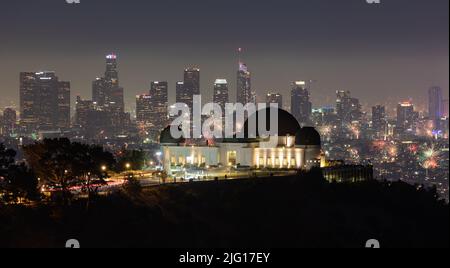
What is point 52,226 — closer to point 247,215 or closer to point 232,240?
point 232,240

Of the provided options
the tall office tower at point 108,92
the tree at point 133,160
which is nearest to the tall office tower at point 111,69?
the tall office tower at point 108,92

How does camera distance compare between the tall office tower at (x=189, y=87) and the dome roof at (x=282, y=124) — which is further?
the tall office tower at (x=189, y=87)

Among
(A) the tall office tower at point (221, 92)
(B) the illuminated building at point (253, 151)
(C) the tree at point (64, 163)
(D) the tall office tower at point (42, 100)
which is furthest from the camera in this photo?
(D) the tall office tower at point (42, 100)

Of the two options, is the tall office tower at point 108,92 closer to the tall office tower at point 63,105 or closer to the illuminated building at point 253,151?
the tall office tower at point 63,105

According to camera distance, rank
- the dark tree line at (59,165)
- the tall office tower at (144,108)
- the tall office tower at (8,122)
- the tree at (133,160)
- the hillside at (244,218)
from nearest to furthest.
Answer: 1. the hillside at (244,218)
2. the dark tree line at (59,165)
3. the tree at (133,160)
4. the tall office tower at (8,122)
5. the tall office tower at (144,108)

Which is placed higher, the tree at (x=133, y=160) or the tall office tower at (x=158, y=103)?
the tall office tower at (x=158, y=103)

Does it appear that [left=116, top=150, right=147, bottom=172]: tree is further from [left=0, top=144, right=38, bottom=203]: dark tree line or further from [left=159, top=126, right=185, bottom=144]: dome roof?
[left=0, top=144, right=38, bottom=203]: dark tree line
